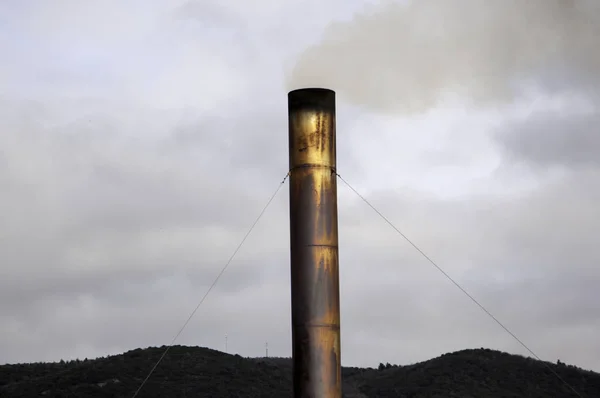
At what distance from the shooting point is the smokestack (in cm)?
2419

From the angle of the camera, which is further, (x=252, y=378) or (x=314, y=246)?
(x=252, y=378)

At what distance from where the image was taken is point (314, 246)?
968 inches

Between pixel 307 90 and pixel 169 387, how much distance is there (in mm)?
50259

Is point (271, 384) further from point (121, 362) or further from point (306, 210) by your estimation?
point (306, 210)

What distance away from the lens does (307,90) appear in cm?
2541

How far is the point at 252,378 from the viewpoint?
8012cm

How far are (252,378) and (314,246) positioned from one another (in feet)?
189

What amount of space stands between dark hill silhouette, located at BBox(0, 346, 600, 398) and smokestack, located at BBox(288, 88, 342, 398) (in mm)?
45148

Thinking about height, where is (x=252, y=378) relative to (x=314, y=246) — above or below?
above

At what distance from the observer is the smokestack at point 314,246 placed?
2419cm

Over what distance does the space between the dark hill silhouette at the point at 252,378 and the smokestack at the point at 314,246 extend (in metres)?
45.1

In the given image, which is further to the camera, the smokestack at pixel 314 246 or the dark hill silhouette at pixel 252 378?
the dark hill silhouette at pixel 252 378

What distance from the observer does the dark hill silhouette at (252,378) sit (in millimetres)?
71125

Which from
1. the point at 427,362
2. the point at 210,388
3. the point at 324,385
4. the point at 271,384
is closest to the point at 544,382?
the point at 427,362
